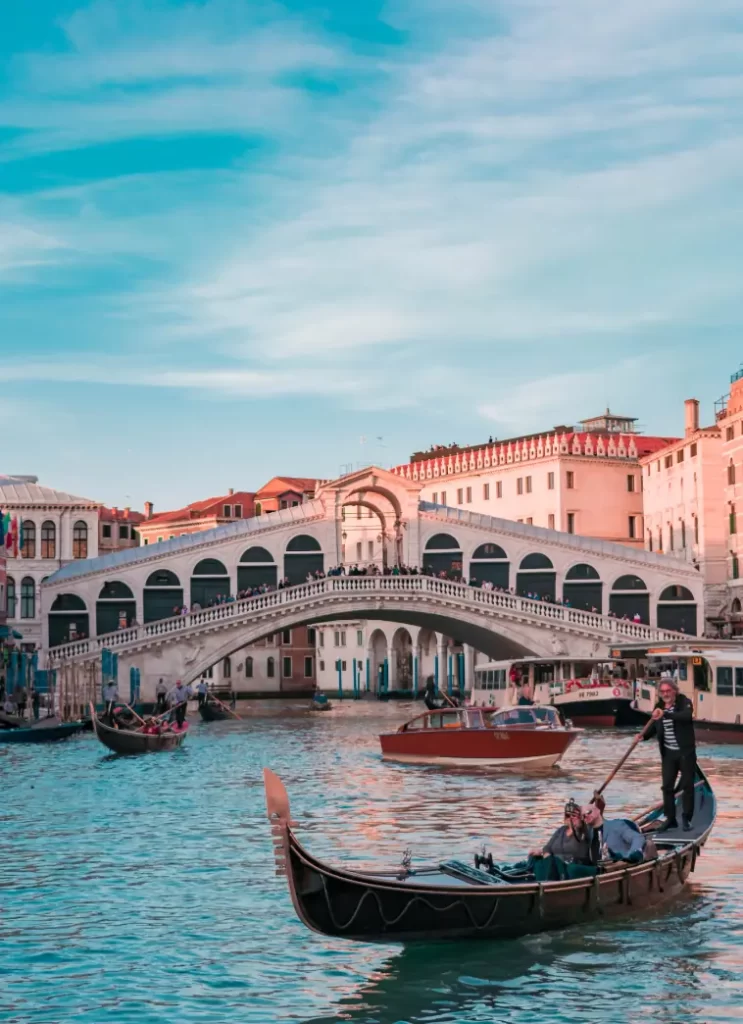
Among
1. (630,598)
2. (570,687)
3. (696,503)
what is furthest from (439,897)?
(696,503)

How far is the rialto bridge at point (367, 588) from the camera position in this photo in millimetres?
45938

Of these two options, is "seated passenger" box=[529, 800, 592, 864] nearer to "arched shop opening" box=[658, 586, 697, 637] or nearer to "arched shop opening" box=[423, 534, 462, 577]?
"arched shop opening" box=[423, 534, 462, 577]

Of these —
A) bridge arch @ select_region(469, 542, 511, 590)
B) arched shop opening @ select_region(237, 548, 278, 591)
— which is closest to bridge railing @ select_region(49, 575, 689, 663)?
arched shop opening @ select_region(237, 548, 278, 591)

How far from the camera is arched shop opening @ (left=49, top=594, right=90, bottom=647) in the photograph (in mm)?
49688

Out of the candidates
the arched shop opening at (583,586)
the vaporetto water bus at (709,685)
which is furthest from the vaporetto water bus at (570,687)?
the arched shop opening at (583,586)

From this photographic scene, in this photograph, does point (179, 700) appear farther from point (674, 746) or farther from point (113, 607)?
point (674, 746)

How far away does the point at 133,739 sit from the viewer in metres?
30.4

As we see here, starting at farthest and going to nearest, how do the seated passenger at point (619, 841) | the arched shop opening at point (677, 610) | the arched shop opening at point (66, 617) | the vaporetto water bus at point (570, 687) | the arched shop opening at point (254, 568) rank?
the arched shop opening at point (677, 610), the arched shop opening at point (254, 568), the arched shop opening at point (66, 617), the vaporetto water bus at point (570, 687), the seated passenger at point (619, 841)

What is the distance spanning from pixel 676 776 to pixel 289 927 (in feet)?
12.1

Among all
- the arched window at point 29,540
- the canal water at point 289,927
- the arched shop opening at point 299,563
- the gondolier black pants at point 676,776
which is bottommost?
the canal water at point 289,927

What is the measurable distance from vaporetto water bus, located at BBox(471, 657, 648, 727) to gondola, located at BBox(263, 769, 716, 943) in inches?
1051

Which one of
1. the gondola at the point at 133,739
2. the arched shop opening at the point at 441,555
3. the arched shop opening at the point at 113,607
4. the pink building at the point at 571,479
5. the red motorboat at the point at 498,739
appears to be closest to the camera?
the red motorboat at the point at 498,739

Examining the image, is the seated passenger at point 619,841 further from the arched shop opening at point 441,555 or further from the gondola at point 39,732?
the arched shop opening at point 441,555

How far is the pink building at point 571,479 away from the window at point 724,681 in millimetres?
32100
